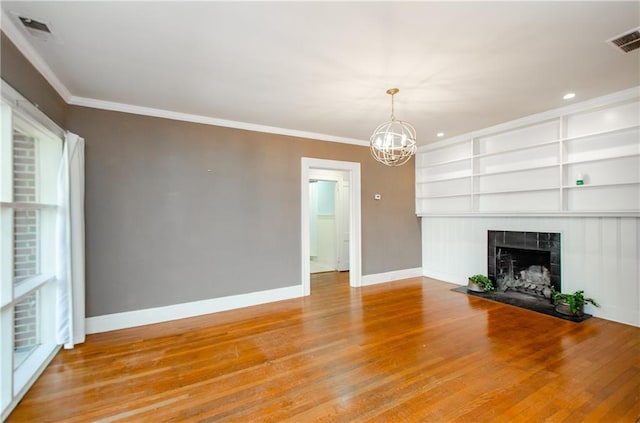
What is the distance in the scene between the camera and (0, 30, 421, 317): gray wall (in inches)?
133

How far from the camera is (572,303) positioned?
3615mm

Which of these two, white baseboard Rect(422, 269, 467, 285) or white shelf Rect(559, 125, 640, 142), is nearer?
white shelf Rect(559, 125, 640, 142)

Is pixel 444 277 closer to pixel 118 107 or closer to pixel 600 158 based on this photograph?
pixel 600 158

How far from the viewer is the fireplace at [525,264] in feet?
13.5

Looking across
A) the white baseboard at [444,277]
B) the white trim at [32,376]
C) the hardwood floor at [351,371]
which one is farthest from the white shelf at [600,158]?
the white trim at [32,376]

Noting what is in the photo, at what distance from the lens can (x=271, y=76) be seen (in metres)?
2.83

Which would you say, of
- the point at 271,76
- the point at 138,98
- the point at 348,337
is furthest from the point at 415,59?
the point at 138,98

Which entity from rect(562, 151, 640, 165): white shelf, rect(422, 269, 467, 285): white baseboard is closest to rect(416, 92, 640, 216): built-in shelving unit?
rect(562, 151, 640, 165): white shelf

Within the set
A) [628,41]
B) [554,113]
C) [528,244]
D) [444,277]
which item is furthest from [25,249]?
[554,113]

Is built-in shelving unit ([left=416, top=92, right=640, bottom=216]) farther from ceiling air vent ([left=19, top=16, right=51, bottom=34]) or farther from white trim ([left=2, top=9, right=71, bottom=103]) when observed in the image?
white trim ([left=2, top=9, right=71, bottom=103])

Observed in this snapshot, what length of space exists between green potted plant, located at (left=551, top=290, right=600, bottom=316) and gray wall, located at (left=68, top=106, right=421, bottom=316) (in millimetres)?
3593

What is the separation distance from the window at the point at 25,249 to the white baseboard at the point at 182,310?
1.79 ft

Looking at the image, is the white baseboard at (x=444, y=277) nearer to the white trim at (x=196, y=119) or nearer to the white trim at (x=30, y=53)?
the white trim at (x=196, y=119)

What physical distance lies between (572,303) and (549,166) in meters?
1.84
